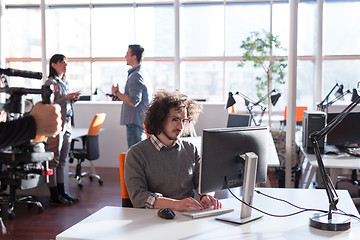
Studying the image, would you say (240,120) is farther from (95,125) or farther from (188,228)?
(188,228)

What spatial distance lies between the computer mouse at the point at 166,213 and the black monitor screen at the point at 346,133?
255 centimetres

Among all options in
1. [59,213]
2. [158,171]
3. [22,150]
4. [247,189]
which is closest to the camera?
[22,150]

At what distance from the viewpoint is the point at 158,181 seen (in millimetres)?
2260

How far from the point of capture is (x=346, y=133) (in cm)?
410

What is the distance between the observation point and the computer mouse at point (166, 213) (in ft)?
6.43

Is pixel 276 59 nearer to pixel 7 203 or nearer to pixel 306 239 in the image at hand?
pixel 7 203

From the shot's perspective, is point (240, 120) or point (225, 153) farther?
point (240, 120)

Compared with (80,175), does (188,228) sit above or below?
above

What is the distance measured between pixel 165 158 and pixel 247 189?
515 millimetres

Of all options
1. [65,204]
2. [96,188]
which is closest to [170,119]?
[65,204]

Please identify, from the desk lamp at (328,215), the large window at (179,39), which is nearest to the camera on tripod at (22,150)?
the desk lamp at (328,215)

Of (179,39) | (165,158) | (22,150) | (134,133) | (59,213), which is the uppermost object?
(179,39)

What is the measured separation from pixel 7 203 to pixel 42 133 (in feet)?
11.6

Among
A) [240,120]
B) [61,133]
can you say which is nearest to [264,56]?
[240,120]
